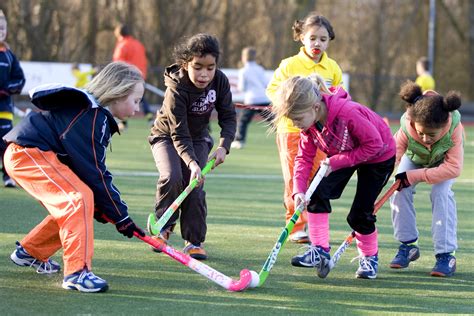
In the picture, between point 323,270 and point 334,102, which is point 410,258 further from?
point 334,102

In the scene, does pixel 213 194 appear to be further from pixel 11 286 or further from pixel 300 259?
pixel 11 286

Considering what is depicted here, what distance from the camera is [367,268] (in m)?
5.35

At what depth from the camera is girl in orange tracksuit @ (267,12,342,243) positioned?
6.57 metres

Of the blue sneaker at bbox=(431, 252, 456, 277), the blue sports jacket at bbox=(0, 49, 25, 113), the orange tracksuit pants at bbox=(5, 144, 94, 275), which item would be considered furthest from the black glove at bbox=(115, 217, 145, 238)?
the blue sports jacket at bbox=(0, 49, 25, 113)

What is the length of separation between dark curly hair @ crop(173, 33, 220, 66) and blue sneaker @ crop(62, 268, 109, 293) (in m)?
1.54

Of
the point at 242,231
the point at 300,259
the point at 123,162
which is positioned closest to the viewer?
the point at 300,259

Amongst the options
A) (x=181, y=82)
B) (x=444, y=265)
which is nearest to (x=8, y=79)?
(x=181, y=82)

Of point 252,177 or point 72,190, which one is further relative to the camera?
point 252,177

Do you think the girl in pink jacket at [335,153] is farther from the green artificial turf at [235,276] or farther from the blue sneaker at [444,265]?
the blue sneaker at [444,265]

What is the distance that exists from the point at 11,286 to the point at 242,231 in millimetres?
2313

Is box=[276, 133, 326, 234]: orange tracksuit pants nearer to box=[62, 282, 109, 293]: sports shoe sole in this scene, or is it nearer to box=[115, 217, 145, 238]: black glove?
box=[115, 217, 145, 238]: black glove

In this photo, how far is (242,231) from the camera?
22.3 ft

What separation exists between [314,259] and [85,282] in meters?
1.36

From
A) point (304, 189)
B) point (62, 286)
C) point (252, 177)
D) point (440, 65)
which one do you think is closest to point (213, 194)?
point (252, 177)
